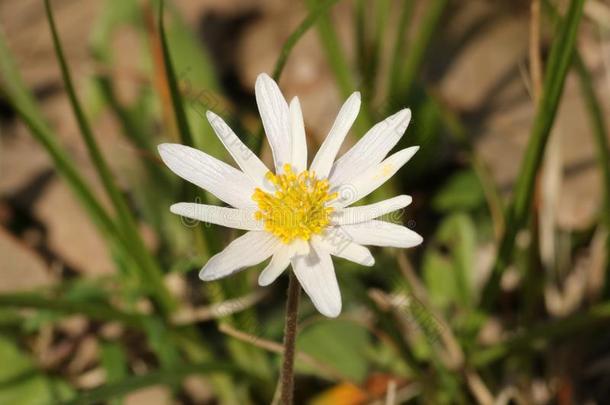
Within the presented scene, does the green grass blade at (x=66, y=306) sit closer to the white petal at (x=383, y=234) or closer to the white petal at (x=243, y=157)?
the white petal at (x=243, y=157)

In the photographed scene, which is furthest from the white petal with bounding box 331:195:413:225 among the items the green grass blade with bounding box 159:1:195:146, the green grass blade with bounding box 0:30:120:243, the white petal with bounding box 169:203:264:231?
the green grass blade with bounding box 0:30:120:243

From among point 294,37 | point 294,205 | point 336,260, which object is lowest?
point 294,205

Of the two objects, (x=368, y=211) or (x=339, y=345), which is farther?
(x=339, y=345)

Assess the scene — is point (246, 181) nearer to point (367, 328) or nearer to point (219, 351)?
point (367, 328)

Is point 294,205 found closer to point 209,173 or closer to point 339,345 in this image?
point 209,173

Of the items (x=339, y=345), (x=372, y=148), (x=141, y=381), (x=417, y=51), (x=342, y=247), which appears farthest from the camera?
(x=417, y=51)

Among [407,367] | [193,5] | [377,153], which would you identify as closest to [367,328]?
[407,367]

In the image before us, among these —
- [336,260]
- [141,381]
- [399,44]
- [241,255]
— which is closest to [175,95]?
[241,255]
